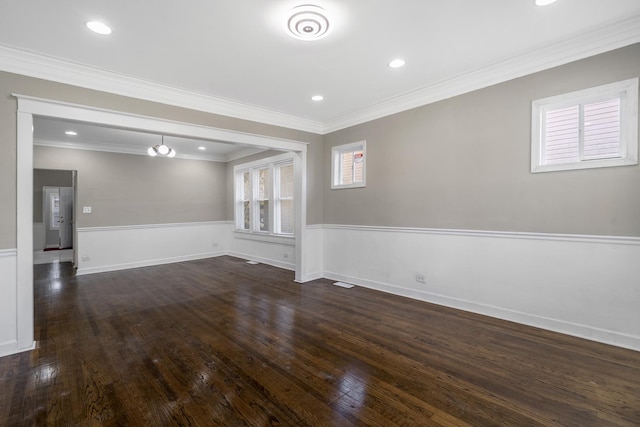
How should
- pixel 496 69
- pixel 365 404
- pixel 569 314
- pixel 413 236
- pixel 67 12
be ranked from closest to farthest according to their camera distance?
pixel 365 404 → pixel 67 12 → pixel 569 314 → pixel 496 69 → pixel 413 236

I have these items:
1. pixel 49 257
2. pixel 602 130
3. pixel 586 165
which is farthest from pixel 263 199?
pixel 49 257

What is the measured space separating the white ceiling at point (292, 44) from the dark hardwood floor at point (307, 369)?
273 centimetres

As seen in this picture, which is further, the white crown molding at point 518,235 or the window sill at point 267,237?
the window sill at point 267,237

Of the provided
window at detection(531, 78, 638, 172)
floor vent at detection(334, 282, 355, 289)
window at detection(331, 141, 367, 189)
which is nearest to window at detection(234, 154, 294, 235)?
window at detection(331, 141, 367, 189)

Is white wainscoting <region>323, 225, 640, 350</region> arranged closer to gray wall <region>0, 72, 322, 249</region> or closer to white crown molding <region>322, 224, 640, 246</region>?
white crown molding <region>322, 224, 640, 246</region>

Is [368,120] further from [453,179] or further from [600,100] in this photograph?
[600,100]

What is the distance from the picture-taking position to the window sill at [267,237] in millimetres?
6234

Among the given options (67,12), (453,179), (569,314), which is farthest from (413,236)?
(67,12)

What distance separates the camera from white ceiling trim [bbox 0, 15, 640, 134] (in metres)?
2.66

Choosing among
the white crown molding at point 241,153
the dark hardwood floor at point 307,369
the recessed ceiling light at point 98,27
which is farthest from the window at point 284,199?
the recessed ceiling light at point 98,27

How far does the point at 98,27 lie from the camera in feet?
8.06

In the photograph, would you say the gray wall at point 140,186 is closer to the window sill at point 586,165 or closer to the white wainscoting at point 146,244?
the white wainscoting at point 146,244

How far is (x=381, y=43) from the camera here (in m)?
2.74

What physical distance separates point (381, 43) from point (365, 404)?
9.84ft
